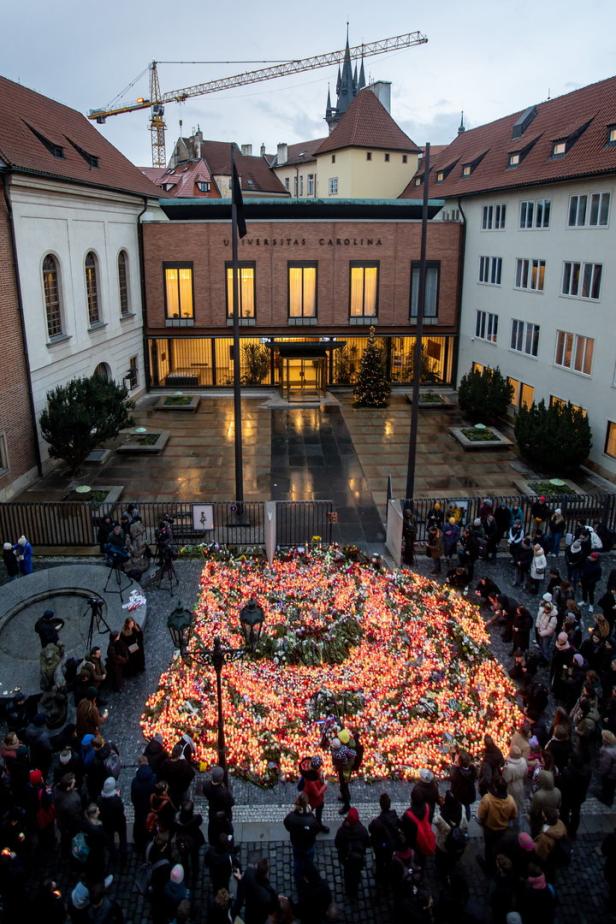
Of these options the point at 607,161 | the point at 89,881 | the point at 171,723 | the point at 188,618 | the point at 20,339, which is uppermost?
the point at 607,161

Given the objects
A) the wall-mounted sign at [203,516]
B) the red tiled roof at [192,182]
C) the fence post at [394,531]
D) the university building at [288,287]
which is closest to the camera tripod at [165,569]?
the wall-mounted sign at [203,516]

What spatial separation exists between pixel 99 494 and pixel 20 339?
5.54 metres

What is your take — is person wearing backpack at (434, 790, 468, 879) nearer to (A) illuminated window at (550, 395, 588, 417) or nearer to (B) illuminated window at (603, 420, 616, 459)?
(B) illuminated window at (603, 420, 616, 459)

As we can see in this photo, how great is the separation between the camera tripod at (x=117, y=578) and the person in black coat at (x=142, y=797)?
261 inches

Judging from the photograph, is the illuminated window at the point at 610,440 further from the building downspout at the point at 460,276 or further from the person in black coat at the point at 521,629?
the building downspout at the point at 460,276

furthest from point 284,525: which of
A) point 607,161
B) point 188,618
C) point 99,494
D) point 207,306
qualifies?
point 207,306

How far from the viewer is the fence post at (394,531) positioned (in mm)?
17641

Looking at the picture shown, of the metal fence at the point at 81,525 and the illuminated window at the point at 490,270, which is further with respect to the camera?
the illuminated window at the point at 490,270

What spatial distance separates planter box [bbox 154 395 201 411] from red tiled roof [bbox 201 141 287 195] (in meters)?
43.7

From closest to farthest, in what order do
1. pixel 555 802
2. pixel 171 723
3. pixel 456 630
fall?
1. pixel 555 802
2. pixel 171 723
3. pixel 456 630

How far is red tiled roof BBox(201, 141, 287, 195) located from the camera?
72.4 m

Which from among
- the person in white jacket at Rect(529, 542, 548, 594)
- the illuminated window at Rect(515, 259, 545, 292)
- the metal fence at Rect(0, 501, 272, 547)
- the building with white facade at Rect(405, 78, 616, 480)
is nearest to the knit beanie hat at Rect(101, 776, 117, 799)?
the metal fence at Rect(0, 501, 272, 547)

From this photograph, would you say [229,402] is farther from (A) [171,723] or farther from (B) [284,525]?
(A) [171,723]

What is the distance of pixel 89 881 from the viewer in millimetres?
7758
